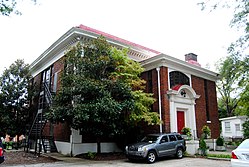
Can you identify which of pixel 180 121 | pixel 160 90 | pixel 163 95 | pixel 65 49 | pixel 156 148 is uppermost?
pixel 65 49

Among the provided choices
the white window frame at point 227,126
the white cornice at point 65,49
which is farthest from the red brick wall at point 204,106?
the white window frame at point 227,126

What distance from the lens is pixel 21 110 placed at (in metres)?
19.4

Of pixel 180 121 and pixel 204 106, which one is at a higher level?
pixel 204 106

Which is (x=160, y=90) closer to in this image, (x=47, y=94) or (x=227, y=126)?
(x=47, y=94)

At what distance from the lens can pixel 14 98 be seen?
1892cm

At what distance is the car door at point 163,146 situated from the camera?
11.6 m

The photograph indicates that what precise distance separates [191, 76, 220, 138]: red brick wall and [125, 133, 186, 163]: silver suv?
219 inches

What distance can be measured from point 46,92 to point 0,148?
8.84 meters

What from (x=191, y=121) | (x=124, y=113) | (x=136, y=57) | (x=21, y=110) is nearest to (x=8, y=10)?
(x=124, y=113)

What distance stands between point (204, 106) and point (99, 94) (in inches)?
433

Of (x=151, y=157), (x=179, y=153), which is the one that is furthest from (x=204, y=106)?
(x=151, y=157)

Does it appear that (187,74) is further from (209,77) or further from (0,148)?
(0,148)

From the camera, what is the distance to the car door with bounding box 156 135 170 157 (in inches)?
455

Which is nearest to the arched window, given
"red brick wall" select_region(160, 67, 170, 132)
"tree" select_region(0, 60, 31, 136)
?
Answer: "red brick wall" select_region(160, 67, 170, 132)
